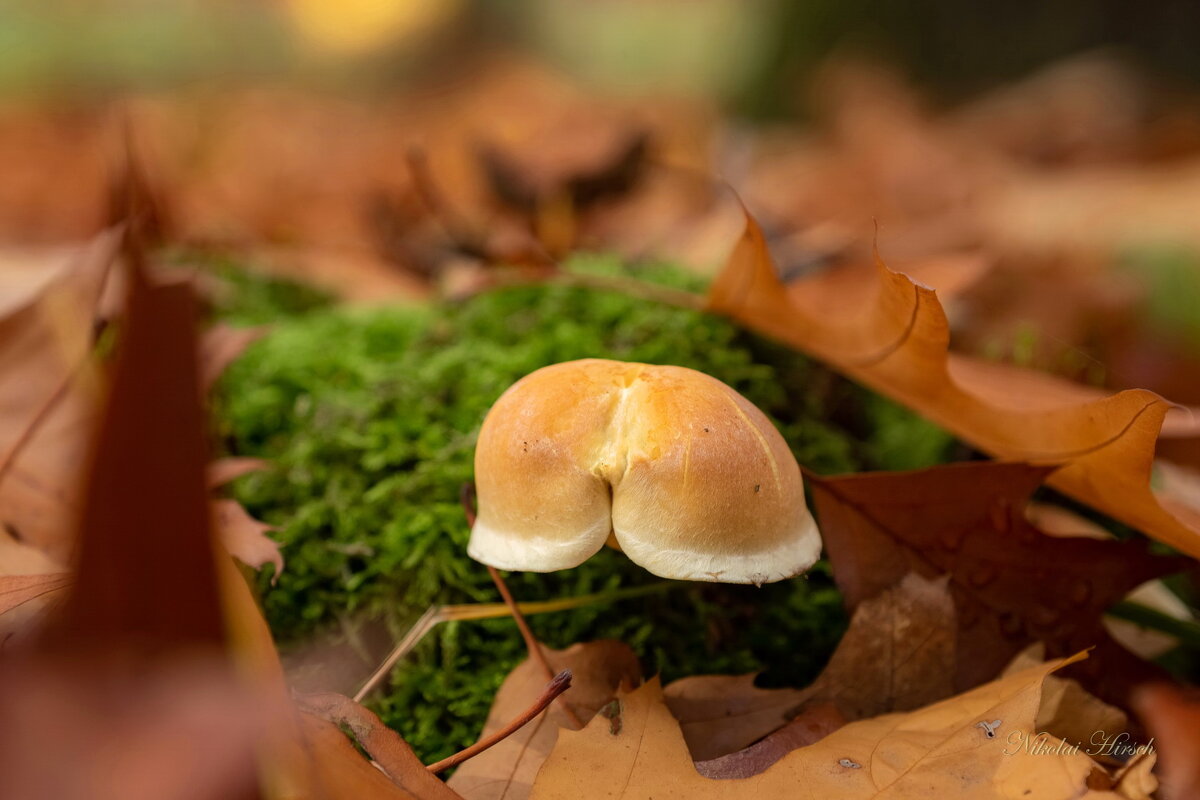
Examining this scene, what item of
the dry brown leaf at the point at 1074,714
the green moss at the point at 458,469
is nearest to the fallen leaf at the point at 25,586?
the green moss at the point at 458,469

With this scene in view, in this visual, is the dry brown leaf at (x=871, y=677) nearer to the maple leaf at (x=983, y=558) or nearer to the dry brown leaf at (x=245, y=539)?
the maple leaf at (x=983, y=558)

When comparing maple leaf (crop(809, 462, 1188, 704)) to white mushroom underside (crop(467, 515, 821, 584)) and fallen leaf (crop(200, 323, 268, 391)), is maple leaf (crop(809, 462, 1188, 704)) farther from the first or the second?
fallen leaf (crop(200, 323, 268, 391))

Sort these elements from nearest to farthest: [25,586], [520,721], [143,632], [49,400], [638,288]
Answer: [143,632] → [520,721] → [25,586] → [49,400] → [638,288]

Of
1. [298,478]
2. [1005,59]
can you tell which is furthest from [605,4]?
[298,478]

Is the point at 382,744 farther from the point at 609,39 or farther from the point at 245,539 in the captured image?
→ the point at 609,39

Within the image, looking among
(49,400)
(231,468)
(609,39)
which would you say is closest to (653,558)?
(231,468)

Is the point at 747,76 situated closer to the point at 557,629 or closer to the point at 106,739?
the point at 557,629
